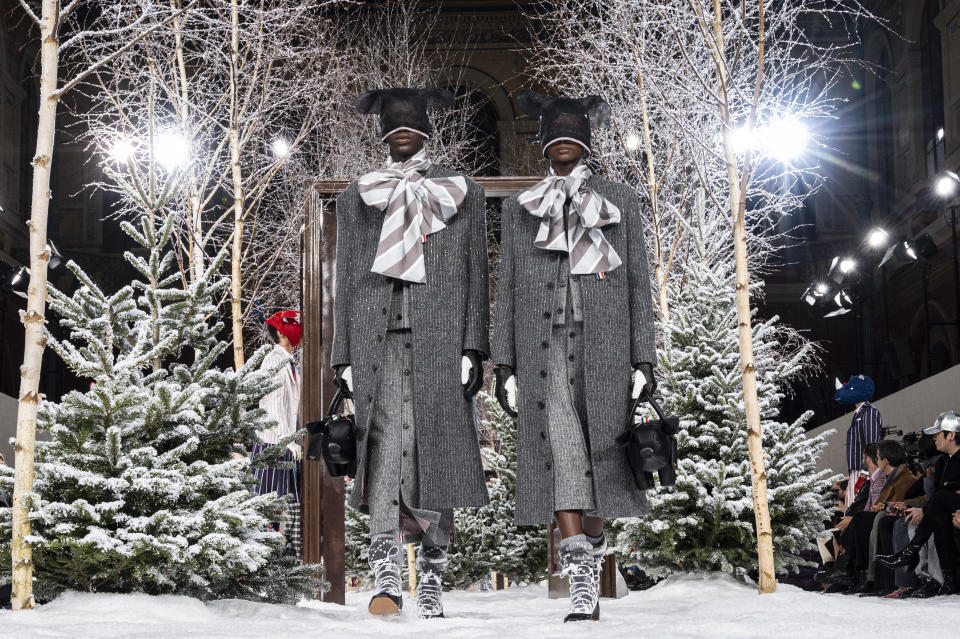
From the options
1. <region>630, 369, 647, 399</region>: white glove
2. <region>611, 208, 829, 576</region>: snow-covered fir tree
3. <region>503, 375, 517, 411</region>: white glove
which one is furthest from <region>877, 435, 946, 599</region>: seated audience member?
<region>503, 375, 517, 411</region>: white glove

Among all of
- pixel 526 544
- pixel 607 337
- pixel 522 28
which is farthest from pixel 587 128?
pixel 522 28

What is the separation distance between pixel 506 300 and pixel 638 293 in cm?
53

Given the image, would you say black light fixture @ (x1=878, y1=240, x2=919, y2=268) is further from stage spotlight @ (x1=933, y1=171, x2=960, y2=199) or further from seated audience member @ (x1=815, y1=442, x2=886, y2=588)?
seated audience member @ (x1=815, y1=442, x2=886, y2=588)

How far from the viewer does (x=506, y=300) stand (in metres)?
4.34

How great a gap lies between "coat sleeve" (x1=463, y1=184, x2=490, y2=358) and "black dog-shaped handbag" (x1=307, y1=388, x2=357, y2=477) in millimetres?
594

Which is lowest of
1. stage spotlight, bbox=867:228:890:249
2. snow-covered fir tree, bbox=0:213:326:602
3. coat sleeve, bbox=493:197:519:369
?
snow-covered fir tree, bbox=0:213:326:602

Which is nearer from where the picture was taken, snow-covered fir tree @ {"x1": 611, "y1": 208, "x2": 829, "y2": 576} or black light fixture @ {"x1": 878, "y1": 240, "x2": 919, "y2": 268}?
snow-covered fir tree @ {"x1": 611, "y1": 208, "x2": 829, "y2": 576}

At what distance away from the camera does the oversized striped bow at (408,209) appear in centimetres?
432

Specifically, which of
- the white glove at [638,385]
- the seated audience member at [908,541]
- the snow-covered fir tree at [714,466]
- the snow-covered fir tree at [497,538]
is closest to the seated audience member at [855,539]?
the seated audience member at [908,541]

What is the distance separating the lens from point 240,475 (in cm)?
459

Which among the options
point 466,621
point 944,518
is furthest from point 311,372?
point 944,518

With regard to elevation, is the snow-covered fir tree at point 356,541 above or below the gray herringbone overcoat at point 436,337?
below

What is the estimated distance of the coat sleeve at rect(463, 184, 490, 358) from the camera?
4375 mm

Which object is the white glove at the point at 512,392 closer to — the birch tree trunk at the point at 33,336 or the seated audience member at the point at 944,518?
the birch tree trunk at the point at 33,336
